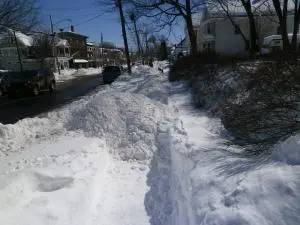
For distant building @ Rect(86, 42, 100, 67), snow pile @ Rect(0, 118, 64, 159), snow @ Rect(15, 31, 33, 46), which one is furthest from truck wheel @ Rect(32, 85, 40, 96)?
distant building @ Rect(86, 42, 100, 67)

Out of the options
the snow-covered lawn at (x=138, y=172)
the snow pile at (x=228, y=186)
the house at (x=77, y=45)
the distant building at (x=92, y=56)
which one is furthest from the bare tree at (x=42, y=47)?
the snow pile at (x=228, y=186)

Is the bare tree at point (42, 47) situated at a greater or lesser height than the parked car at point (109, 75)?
greater

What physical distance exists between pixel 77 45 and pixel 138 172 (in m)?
91.1

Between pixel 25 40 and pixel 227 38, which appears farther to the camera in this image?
pixel 25 40

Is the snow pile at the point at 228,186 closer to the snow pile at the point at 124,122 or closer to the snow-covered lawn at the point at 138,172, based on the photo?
the snow-covered lawn at the point at 138,172

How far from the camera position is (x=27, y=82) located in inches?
833

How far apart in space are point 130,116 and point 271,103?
14.8 ft

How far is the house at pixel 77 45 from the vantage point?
8656cm

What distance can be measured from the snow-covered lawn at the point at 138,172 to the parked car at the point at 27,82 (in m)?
11.9

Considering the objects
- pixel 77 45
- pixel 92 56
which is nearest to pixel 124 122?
pixel 77 45

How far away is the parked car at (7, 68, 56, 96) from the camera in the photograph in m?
20.9

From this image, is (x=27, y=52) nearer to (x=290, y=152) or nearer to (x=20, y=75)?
(x=20, y=75)

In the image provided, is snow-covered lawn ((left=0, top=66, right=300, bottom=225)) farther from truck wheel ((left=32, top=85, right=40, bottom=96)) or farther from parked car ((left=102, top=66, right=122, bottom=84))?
parked car ((left=102, top=66, right=122, bottom=84))

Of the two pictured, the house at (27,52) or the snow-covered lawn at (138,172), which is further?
the house at (27,52)
